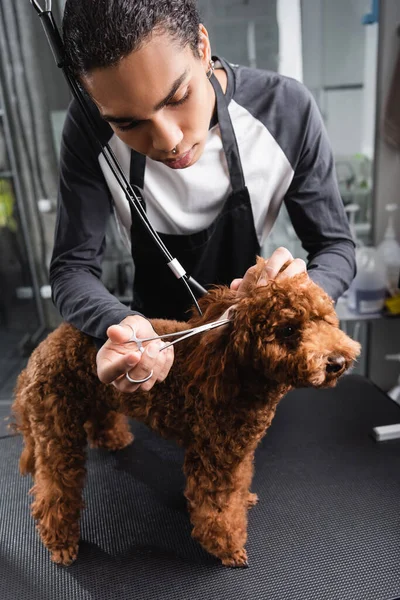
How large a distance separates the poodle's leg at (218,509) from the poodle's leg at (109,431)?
332 mm

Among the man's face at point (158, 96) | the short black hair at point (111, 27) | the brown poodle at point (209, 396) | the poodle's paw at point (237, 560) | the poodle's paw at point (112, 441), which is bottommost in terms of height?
the poodle's paw at point (112, 441)

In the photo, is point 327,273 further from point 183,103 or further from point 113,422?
point 113,422

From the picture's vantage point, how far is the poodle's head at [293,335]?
63 centimetres

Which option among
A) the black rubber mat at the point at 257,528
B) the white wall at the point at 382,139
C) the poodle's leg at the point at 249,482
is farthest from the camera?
the white wall at the point at 382,139

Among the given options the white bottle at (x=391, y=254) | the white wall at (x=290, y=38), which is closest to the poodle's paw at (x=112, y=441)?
the white bottle at (x=391, y=254)

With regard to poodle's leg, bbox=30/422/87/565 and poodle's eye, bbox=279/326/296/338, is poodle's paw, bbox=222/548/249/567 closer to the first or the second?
poodle's leg, bbox=30/422/87/565

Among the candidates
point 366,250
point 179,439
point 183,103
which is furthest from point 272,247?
point 183,103

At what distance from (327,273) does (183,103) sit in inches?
15.6

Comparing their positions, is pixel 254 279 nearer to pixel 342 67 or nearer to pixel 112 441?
pixel 112 441

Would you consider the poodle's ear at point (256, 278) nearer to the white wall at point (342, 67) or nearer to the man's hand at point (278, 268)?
the man's hand at point (278, 268)

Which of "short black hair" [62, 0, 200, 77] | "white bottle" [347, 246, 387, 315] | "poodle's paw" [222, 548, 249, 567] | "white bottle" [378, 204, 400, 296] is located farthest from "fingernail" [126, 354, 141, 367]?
"white bottle" [378, 204, 400, 296]

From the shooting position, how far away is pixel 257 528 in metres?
0.92

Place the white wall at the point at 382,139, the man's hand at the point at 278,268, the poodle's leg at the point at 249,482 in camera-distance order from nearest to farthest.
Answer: the man's hand at the point at 278,268 → the poodle's leg at the point at 249,482 → the white wall at the point at 382,139

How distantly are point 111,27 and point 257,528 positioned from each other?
2.89 ft
